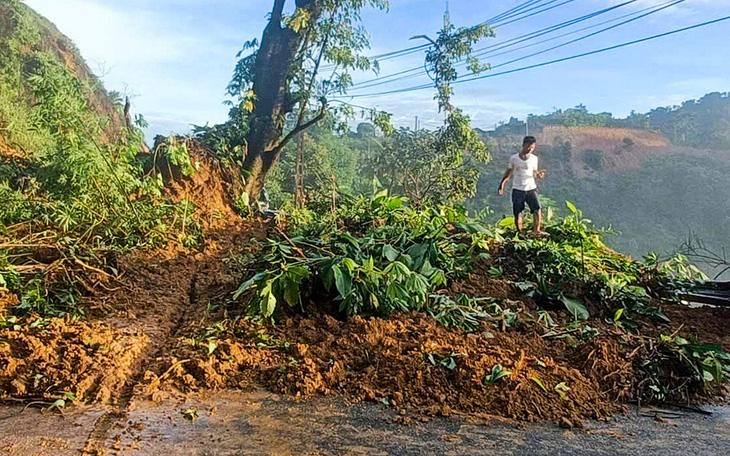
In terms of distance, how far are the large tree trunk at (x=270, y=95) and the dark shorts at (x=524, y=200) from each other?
4.15m

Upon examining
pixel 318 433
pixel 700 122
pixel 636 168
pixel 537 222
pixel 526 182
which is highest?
pixel 700 122

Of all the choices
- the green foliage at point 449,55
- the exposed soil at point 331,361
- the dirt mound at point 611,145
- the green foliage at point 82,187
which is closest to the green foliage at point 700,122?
the dirt mound at point 611,145

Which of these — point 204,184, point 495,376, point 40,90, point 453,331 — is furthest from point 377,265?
point 204,184

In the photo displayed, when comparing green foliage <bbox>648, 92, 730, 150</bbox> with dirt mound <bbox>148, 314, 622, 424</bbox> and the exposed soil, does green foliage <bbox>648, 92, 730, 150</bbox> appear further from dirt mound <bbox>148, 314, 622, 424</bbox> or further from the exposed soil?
dirt mound <bbox>148, 314, 622, 424</bbox>

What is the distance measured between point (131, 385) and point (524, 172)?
4408 mm

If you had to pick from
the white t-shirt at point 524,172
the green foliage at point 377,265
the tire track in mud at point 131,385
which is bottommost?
the tire track in mud at point 131,385

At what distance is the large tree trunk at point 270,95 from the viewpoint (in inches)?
333

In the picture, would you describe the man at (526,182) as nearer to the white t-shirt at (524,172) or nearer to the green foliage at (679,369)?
the white t-shirt at (524,172)

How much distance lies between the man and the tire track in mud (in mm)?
3458

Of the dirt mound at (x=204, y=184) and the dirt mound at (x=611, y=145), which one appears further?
the dirt mound at (x=611, y=145)

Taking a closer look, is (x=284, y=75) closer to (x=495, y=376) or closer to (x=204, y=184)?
(x=204, y=184)

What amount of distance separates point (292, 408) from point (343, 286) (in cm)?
94

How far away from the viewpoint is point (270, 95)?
28.2 ft

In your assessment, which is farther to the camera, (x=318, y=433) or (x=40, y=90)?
(x=40, y=90)
